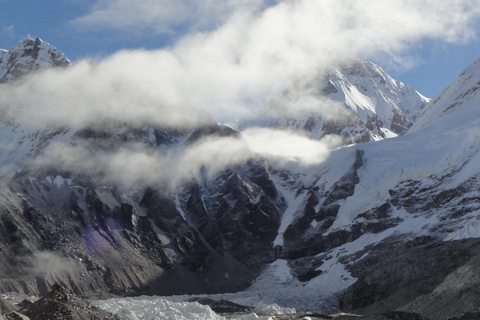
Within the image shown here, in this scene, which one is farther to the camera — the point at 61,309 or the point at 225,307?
the point at 225,307

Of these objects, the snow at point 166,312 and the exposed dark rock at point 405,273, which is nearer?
the snow at point 166,312

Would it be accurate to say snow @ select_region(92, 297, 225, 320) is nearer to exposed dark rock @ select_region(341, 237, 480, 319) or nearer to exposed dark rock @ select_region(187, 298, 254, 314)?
exposed dark rock @ select_region(187, 298, 254, 314)

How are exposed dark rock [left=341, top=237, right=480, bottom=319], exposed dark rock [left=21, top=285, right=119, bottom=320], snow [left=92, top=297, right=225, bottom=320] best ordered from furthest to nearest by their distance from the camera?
exposed dark rock [left=341, top=237, right=480, bottom=319], snow [left=92, top=297, right=225, bottom=320], exposed dark rock [left=21, top=285, right=119, bottom=320]

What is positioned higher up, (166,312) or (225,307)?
(166,312)

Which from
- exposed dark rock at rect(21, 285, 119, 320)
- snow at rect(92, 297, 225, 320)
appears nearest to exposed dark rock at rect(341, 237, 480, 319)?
snow at rect(92, 297, 225, 320)

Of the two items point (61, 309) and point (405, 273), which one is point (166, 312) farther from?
point (405, 273)

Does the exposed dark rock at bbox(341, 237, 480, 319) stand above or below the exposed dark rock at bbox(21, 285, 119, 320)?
below

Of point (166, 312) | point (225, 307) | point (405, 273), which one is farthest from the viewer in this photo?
point (225, 307)

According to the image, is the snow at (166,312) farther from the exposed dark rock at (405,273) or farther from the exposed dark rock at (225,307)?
the exposed dark rock at (405,273)

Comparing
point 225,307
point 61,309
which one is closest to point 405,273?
point 225,307

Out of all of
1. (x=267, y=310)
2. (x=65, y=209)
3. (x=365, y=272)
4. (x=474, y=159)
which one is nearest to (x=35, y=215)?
(x=65, y=209)

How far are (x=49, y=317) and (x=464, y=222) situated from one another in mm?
114752

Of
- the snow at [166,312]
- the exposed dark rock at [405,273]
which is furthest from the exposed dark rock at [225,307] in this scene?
the snow at [166,312]

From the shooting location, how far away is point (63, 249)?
18050 centimetres
